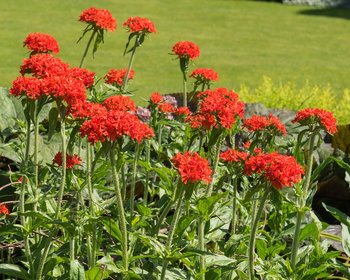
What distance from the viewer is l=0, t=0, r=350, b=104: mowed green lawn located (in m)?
10.4

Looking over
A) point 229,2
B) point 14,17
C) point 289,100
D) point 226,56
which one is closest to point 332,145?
point 289,100

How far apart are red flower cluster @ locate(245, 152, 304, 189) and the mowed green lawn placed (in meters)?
6.69

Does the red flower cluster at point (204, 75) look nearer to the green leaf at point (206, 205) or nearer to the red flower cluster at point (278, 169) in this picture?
the green leaf at point (206, 205)

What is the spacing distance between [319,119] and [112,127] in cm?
88

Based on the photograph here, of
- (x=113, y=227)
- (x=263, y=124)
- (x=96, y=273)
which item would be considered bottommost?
(x=96, y=273)

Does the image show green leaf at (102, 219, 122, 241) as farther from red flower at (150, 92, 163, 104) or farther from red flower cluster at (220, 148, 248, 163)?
red flower at (150, 92, 163, 104)

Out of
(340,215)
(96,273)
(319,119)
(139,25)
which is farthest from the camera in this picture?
(139,25)

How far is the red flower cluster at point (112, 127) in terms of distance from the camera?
90.4 inches

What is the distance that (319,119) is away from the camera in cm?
286

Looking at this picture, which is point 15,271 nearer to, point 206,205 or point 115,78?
point 206,205

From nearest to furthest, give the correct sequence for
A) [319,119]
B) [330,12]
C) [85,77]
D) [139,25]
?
[319,119], [85,77], [139,25], [330,12]

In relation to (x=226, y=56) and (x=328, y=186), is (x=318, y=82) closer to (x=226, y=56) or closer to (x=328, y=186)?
(x=226, y=56)

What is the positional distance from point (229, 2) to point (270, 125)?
43.1 feet

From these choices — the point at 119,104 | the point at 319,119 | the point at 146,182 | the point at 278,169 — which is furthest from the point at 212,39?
the point at 278,169
